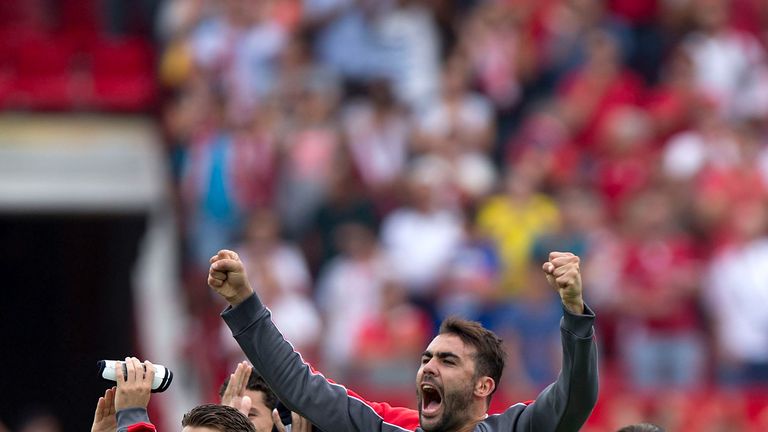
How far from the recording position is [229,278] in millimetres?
4605

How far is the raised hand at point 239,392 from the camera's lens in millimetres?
5070

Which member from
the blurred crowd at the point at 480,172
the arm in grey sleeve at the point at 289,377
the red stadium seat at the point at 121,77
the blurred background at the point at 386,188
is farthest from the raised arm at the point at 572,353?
the red stadium seat at the point at 121,77

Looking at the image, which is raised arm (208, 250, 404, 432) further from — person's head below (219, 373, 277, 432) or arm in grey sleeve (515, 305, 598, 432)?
arm in grey sleeve (515, 305, 598, 432)

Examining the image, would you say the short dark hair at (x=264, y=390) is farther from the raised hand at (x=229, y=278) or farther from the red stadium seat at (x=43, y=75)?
the red stadium seat at (x=43, y=75)

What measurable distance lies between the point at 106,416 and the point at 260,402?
0.66 meters

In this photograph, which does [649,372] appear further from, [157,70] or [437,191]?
[157,70]

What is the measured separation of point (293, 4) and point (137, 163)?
5.62 feet

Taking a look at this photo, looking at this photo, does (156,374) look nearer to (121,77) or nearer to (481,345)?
(481,345)

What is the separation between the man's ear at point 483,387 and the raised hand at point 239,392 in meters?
0.74

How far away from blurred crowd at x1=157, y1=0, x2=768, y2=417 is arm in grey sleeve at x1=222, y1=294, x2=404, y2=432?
17.0 ft

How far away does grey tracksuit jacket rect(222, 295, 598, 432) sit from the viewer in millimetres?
4445

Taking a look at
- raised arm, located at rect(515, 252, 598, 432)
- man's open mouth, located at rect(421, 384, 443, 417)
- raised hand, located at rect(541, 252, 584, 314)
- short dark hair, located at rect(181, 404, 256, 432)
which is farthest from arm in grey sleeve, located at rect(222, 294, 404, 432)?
raised hand, located at rect(541, 252, 584, 314)

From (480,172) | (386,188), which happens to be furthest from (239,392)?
(480,172)

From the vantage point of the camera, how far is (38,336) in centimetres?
1334
